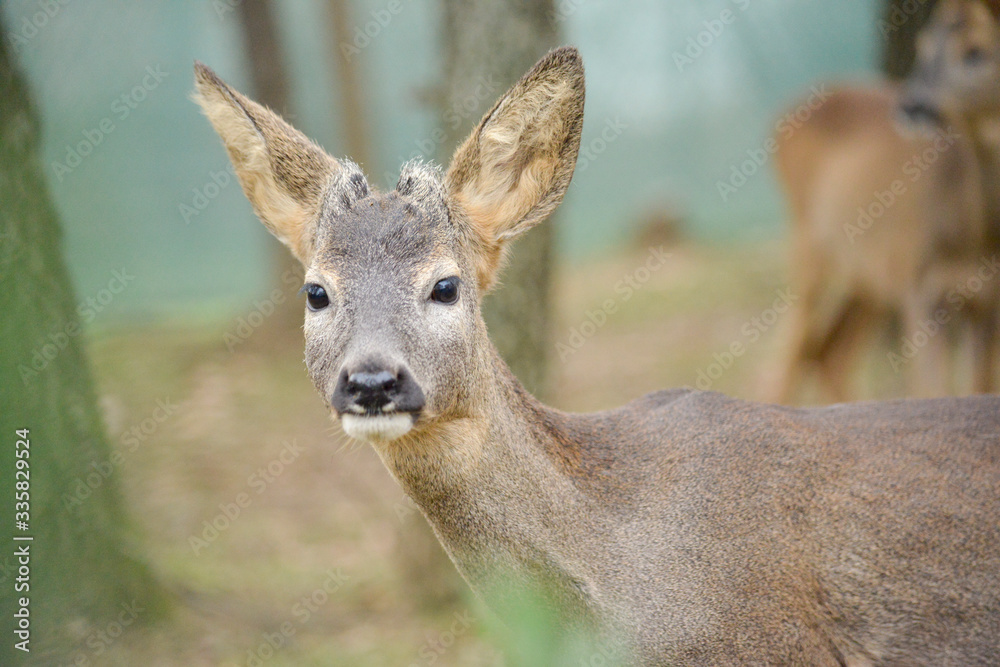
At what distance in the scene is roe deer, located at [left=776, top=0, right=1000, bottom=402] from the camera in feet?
23.2

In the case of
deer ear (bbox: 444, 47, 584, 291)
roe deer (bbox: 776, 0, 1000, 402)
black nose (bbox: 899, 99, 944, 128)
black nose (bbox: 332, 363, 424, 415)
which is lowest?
roe deer (bbox: 776, 0, 1000, 402)

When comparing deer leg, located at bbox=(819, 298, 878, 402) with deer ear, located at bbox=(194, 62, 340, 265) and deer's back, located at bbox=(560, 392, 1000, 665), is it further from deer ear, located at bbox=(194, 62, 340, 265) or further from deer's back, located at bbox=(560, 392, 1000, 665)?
deer ear, located at bbox=(194, 62, 340, 265)

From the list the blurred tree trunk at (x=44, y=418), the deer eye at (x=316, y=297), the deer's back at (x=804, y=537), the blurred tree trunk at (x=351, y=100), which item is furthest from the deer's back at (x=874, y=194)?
the blurred tree trunk at (x=44, y=418)

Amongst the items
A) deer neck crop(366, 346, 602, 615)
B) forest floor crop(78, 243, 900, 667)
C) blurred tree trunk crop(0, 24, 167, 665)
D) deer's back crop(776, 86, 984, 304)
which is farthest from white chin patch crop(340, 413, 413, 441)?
deer's back crop(776, 86, 984, 304)

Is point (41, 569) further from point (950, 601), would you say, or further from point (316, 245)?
point (950, 601)

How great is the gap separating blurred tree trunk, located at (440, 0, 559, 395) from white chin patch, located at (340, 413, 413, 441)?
266 centimetres

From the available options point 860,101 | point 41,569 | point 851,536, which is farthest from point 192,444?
point 860,101

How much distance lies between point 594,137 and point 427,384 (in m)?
10.6

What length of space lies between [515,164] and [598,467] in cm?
140

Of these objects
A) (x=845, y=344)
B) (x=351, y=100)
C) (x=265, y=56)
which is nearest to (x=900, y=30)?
(x=845, y=344)

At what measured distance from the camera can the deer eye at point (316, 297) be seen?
3.59 m

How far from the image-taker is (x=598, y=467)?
12.5ft

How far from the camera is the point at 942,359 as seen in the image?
7691 millimetres

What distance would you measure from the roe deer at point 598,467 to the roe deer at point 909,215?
146 inches
